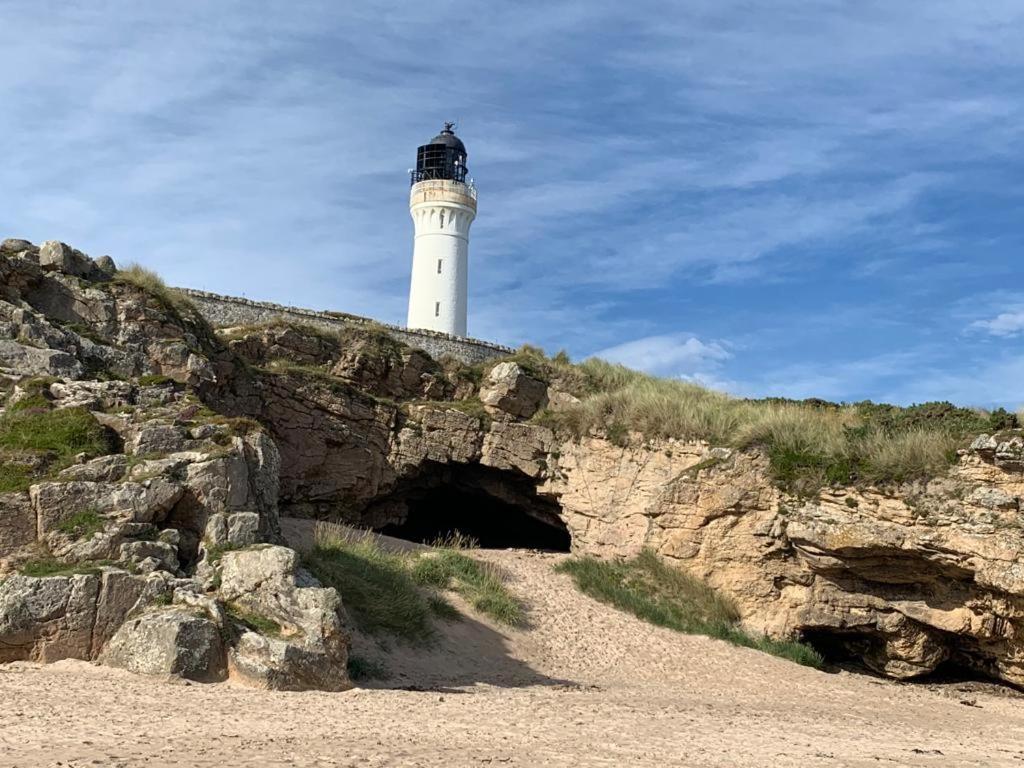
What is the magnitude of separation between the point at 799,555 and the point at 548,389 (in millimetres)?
8657

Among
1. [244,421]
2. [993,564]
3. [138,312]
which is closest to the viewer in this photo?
[244,421]

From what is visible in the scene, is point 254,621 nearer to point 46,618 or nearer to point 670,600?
point 46,618

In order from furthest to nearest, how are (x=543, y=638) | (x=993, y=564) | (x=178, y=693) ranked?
(x=543, y=638), (x=993, y=564), (x=178, y=693)

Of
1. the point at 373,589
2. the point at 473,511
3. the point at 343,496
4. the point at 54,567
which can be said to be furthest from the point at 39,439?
the point at 473,511

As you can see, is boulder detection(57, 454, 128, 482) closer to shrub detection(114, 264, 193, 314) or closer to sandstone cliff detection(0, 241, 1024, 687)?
sandstone cliff detection(0, 241, 1024, 687)

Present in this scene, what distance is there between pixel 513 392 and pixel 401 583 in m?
8.34

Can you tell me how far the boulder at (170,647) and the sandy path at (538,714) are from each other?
251mm

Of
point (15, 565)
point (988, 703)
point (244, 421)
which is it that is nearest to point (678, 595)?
point (988, 703)

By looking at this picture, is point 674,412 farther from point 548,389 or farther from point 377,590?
point 377,590

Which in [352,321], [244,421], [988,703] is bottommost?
[988,703]

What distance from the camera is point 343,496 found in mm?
23406

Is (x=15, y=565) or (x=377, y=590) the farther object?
(x=377, y=590)

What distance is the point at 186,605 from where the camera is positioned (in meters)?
11.3

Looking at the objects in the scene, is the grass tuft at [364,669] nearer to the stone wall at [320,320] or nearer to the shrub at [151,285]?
the shrub at [151,285]
